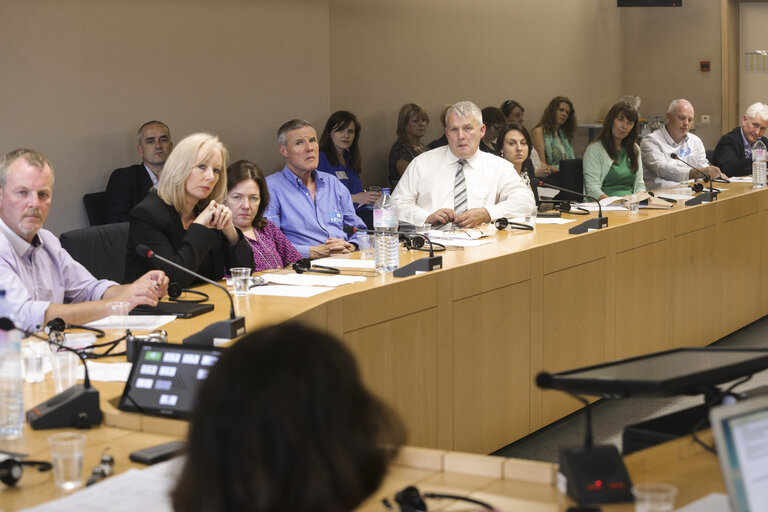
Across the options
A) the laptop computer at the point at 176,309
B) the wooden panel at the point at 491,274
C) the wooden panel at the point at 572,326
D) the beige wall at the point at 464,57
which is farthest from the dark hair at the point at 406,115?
the laptop computer at the point at 176,309

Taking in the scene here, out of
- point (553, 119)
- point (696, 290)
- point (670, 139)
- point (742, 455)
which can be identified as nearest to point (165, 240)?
point (742, 455)

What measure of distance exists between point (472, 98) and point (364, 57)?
152cm

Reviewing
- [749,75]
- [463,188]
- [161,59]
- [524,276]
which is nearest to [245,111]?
[161,59]

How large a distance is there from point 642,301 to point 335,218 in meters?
1.63

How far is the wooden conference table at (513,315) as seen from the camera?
10.5 ft

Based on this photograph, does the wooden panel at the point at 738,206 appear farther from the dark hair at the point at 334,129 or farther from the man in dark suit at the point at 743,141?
the dark hair at the point at 334,129

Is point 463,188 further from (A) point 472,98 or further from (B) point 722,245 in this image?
(A) point 472,98

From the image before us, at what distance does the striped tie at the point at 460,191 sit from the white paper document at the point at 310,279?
174 cm

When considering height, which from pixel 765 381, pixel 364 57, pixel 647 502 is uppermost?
pixel 364 57

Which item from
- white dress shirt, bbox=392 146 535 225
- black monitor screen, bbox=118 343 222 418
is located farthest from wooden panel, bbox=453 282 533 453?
black monitor screen, bbox=118 343 222 418

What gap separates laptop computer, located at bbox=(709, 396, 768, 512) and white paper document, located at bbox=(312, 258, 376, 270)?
2.44m

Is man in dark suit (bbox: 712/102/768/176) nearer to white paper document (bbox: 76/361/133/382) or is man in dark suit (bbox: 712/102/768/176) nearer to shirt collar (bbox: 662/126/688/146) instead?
shirt collar (bbox: 662/126/688/146)

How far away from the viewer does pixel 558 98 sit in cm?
921

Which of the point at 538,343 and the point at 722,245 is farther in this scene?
the point at 722,245
